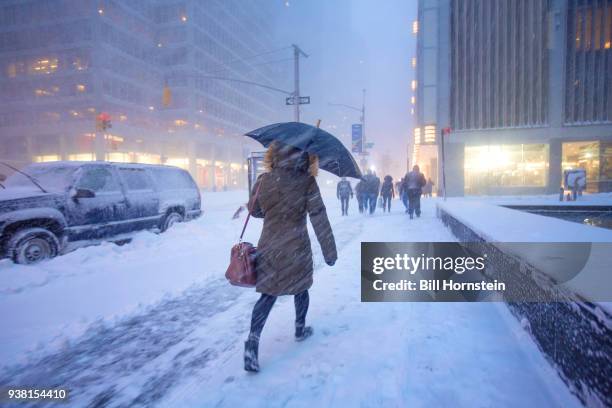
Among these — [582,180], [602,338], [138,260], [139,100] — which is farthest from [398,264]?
[139,100]

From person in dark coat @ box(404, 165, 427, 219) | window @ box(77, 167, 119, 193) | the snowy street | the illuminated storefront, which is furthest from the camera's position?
the illuminated storefront

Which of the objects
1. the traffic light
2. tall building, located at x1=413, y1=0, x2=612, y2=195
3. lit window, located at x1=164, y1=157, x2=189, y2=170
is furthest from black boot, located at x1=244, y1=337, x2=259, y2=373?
lit window, located at x1=164, y1=157, x2=189, y2=170

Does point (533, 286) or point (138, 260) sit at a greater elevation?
point (533, 286)

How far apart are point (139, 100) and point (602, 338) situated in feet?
183

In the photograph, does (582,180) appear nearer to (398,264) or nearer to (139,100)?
(398,264)

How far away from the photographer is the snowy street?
2.47 meters

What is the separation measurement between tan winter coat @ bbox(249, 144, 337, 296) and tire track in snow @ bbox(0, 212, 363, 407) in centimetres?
97

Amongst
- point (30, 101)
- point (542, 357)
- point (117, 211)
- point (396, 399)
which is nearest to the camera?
point (396, 399)

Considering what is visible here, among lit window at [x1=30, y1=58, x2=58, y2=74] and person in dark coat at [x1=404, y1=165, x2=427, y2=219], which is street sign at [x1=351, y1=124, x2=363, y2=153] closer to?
person in dark coat at [x1=404, y1=165, x2=427, y2=219]

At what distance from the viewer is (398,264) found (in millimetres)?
6254

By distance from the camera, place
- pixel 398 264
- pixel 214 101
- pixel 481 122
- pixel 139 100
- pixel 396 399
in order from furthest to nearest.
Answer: pixel 214 101
pixel 139 100
pixel 481 122
pixel 398 264
pixel 396 399

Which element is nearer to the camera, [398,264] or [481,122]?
[398,264]

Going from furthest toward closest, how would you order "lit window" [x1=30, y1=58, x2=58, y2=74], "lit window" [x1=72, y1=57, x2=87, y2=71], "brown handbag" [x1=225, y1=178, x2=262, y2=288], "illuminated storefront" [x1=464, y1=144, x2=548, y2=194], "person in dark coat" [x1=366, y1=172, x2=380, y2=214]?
"lit window" [x1=30, y1=58, x2=58, y2=74] < "lit window" [x1=72, y1=57, x2=87, y2=71] < "illuminated storefront" [x1=464, y1=144, x2=548, y2=194] < "person in dark coat" [x1=366, y1=172, x2=380, y2=214] < "brown handbag" [x1=225, y1=178, x2=262, y2=288]

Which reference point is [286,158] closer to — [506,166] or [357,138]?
[357,138]
